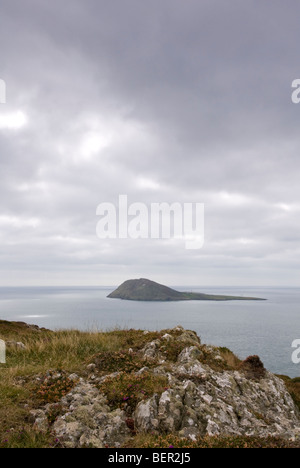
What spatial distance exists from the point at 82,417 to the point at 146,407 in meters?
1.91

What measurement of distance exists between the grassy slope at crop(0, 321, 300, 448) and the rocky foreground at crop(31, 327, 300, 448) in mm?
397

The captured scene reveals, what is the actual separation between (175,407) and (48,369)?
18.5ft

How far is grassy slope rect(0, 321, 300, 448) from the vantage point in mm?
7078

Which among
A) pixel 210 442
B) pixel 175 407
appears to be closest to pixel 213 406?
pixel 175 407

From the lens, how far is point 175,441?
7.26 m

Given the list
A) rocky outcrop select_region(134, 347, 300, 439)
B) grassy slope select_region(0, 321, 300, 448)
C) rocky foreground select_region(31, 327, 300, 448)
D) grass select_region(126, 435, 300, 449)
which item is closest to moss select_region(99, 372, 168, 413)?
rocky foreground select_region(31, 327, 300, 448)

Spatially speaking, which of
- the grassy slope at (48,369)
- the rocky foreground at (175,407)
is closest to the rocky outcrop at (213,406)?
the rocky foreground at (175,407)
